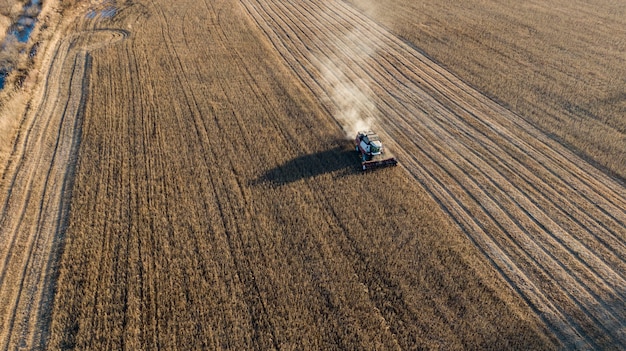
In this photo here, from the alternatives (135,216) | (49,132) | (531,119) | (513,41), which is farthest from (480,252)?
(513,41)

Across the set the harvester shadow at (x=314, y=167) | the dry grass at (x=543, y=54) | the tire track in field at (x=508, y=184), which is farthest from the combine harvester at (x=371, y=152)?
the dry grass at (x=543, y=54)

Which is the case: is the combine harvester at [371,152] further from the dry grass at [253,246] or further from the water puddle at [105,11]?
the water puddle at [105,11]

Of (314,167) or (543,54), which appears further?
(543,54)

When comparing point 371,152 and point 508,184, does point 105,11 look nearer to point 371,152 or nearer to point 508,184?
point 371,152

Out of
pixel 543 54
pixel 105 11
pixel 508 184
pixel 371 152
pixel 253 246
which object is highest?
pixel 105 11

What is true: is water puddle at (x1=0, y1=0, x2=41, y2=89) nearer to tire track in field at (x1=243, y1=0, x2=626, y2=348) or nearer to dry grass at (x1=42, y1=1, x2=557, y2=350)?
dry grass at (x1=42, y1=1, x2=557, y2=350)

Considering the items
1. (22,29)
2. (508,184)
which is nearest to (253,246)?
(508,184)

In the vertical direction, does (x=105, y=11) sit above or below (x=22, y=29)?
above
